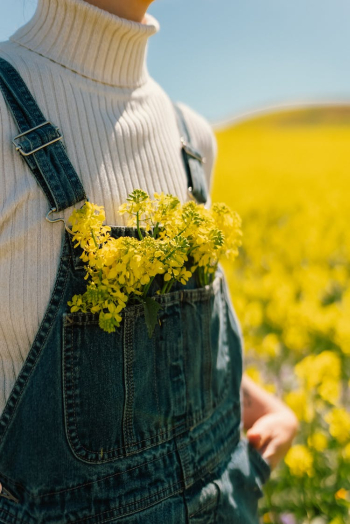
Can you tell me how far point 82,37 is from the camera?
2.86 feet

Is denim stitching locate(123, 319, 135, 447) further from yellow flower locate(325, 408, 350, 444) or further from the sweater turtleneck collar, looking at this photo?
yellow flower locate(325, 408, 350, 444)

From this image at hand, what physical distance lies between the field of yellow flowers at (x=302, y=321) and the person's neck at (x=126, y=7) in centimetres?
131

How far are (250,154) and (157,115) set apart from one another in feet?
41.6

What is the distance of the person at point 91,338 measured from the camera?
73 cm

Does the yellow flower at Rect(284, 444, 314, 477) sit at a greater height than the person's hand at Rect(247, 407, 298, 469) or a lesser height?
lesser

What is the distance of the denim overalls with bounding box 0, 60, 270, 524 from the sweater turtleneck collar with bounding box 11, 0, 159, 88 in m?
0.14

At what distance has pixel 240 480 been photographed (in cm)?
95

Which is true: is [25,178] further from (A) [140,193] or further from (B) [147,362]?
(B) [147,362]

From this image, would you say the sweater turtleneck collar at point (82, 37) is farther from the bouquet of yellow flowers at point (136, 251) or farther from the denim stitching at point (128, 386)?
the denim stitching at point (128, 386)

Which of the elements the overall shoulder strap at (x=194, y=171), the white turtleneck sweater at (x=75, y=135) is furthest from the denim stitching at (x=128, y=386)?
the overall shoulder strap at (x=194, y=171)

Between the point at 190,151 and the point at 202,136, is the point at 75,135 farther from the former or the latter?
the point at 202,136

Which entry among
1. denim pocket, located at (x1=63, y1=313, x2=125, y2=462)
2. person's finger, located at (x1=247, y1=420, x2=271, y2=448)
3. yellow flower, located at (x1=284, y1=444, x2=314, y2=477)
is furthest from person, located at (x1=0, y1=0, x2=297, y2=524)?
yellow flower, located at (x1=284, y1=444, x2=314, y2=477)

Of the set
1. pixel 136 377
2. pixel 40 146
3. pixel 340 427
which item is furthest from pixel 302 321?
pixel 40 146

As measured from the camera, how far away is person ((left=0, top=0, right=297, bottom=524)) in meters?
0.73
